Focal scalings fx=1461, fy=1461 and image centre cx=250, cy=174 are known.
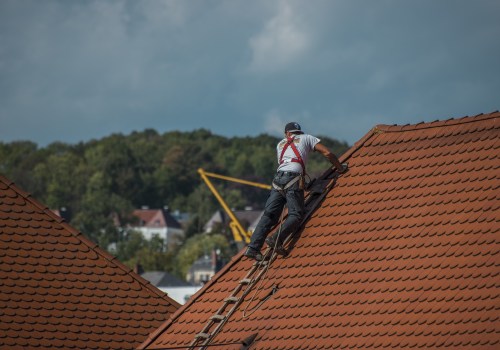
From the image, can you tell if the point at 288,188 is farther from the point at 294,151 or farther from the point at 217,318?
the point at 217,318

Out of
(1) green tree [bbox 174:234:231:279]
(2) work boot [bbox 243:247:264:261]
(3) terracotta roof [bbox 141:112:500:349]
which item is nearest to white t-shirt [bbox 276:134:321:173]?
(3) terracotta roof [bbox 141:112:500:349]

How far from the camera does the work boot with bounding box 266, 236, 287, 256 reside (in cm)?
2156

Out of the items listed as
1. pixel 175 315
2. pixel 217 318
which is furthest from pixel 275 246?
pixel 175 315

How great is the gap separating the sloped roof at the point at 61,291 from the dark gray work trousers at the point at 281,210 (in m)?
2.79

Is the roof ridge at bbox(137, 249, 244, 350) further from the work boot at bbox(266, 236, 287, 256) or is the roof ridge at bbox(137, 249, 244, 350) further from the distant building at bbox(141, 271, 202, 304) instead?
the distant building at bbox(141, 271, 202, 304)

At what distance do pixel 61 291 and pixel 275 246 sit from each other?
3.82m

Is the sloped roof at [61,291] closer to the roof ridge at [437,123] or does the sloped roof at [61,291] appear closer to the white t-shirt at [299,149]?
the white t-shirt at [299,149]

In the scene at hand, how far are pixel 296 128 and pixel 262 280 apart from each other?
249 centimetres

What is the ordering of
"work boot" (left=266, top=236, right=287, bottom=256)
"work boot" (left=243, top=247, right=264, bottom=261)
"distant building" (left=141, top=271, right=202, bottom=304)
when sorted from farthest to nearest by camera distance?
"distant building" (left=141, top=271, right=202, bottom=304), "work boot" (left=243, top=247, right=264, bottom=261), "work boot" (left=266, top=236, right=287, bottom=256)

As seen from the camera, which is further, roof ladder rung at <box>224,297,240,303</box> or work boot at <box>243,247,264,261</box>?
work boot at <box>243,247,264,261</box>

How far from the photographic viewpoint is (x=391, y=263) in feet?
65.7

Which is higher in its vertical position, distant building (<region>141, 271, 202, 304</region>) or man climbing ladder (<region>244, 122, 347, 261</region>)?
distant building (<region>141, 271, 202, 304</region>)

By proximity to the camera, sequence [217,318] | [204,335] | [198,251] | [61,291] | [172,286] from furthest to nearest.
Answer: [198,251], [172,286], [61,291], [217,318], [204,335]

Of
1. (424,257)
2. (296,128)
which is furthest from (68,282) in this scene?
(424,257)
